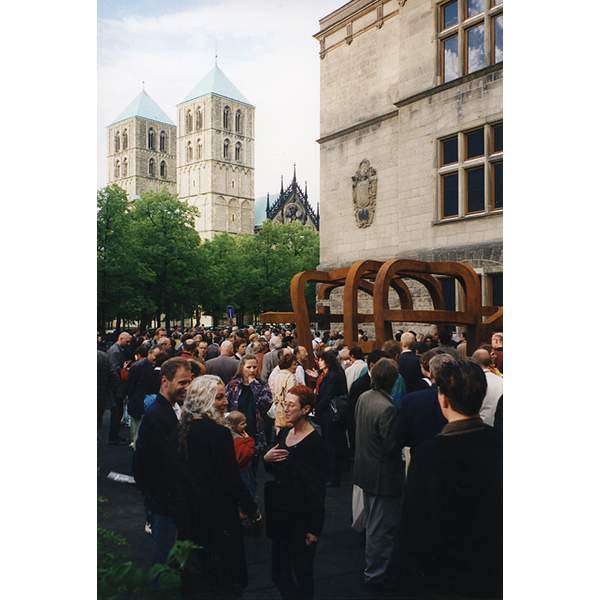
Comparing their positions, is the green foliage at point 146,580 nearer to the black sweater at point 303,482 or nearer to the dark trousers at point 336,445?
the black sweater at point 303,482

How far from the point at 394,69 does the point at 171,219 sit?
14.5 feet

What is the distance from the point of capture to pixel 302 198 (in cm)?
614

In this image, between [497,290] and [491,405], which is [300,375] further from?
[491,405]

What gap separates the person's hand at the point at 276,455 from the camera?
3650 millimetres

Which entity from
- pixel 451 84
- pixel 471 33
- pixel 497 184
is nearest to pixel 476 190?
pixel 497 184

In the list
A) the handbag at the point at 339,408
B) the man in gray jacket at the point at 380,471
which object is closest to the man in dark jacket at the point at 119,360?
the handbag at the point at 339,408

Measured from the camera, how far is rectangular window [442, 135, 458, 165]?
7273mm

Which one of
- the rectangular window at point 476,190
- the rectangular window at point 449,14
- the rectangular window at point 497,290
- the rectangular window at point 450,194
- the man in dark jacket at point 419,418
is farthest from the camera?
the rectangular window at point 450,194

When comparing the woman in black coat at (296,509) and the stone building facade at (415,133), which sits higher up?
the stone building facade at (415,133)

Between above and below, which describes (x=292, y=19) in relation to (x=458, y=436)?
above

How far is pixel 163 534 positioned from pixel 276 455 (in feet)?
3.00

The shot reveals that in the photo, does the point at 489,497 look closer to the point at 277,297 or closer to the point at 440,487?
the point at 440,487

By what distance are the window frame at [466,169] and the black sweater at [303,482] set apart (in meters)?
2.02
